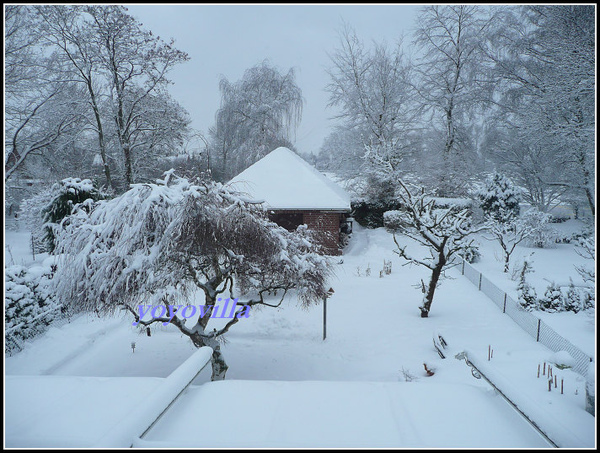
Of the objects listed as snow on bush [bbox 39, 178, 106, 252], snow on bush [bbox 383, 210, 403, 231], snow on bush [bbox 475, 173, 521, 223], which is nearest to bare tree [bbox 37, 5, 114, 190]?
snow on bush [bbox 39, 178, 106, 252]

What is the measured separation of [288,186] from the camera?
1603 cm

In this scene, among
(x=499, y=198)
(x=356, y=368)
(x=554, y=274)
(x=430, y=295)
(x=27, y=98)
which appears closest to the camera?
(x=356, y=368)

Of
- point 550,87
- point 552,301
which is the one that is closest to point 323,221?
point 552,301

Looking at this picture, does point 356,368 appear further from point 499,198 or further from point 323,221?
point 499,198

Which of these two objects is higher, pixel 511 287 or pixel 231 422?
pixel 231 422

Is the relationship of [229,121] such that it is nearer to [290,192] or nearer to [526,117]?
[290,192]

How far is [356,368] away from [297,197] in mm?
9769

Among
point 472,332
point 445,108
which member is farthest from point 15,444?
point 445,108

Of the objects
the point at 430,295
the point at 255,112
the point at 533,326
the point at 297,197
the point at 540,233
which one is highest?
the point at 255,112

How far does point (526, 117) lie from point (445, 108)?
722 centimetres

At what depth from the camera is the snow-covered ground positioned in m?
2.68

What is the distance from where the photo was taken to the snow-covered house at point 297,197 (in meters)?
15.0

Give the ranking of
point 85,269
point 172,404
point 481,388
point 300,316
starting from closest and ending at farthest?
1. point 172,404
2. point 481,388
3. point 85,269
4. point 300,316

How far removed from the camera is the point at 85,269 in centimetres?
483
